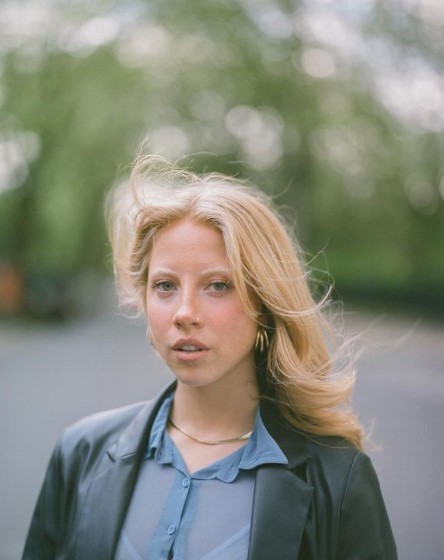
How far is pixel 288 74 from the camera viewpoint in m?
18.3

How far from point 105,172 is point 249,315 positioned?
75.3 ft

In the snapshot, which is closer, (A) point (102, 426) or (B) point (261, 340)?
(B) point (261, 340)

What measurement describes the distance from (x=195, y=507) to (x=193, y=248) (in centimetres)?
72

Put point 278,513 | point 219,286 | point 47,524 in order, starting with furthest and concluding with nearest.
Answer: point 47,524 → point 219,286 → point 278,513

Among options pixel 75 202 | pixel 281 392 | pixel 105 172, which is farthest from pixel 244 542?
pixel 75 202

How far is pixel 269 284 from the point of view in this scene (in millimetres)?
1948

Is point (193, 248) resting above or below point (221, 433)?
above

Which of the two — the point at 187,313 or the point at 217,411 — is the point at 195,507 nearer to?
the point at 217,411

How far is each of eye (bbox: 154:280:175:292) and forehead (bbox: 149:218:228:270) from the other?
47 millimetres

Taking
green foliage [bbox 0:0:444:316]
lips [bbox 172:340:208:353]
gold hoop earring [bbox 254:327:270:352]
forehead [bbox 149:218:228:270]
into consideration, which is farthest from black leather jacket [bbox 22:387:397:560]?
green foliage [bbox 0:0:444:316]

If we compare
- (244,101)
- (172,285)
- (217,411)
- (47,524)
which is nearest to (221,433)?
(217,411)

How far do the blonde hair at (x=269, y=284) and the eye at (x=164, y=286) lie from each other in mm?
157

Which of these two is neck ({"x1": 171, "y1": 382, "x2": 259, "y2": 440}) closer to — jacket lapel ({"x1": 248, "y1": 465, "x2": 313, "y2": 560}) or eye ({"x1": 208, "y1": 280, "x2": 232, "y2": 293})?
jacket lapel ({"x1": 248, "y1": 465, "x2": 313, "y2": 560})

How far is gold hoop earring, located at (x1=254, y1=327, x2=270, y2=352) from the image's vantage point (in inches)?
81.7
